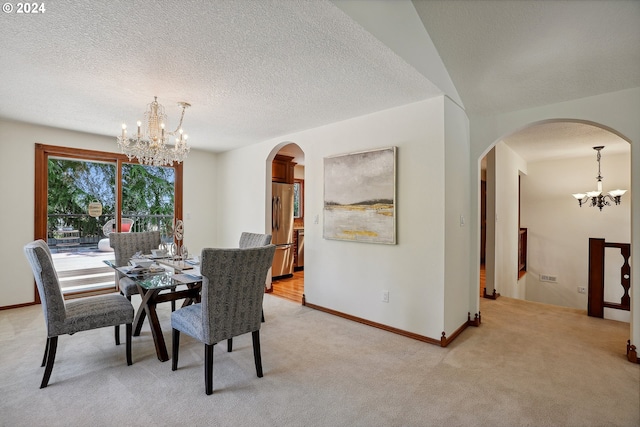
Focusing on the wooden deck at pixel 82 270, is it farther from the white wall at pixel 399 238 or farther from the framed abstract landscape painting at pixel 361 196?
→ the framed abstract landscape painting at pixel 361 196

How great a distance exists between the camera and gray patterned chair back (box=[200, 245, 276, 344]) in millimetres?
2027

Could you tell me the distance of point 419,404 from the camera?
6.50 ft

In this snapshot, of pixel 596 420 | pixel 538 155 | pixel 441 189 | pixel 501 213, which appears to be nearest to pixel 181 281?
pixel 441 189

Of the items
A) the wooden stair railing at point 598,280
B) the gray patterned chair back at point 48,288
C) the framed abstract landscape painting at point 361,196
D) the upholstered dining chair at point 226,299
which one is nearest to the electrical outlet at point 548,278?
the wooden stair railing at point 598,280

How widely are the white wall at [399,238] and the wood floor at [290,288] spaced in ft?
1.79

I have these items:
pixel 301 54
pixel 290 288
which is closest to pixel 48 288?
pixel 301 54

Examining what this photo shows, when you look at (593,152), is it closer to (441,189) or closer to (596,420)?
(441,189)

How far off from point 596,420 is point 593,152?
17.8 feet

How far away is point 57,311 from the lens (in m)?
2.19

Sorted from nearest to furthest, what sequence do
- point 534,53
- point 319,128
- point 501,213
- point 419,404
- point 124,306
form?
point 419,404 < point 534,53 < point 124,306 < point 319,128 < point 501,213

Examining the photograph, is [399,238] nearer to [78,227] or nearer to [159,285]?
[159,285]

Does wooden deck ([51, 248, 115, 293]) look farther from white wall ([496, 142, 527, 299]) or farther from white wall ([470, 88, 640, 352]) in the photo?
white wall ([496, 142, 527, 299])

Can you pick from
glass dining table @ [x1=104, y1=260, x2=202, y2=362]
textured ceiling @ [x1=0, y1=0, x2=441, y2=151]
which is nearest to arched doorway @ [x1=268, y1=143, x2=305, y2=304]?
textured ceiling @ [x1=0, y1=0, x2=441, y2=151]

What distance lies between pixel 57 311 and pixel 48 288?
0.18m
